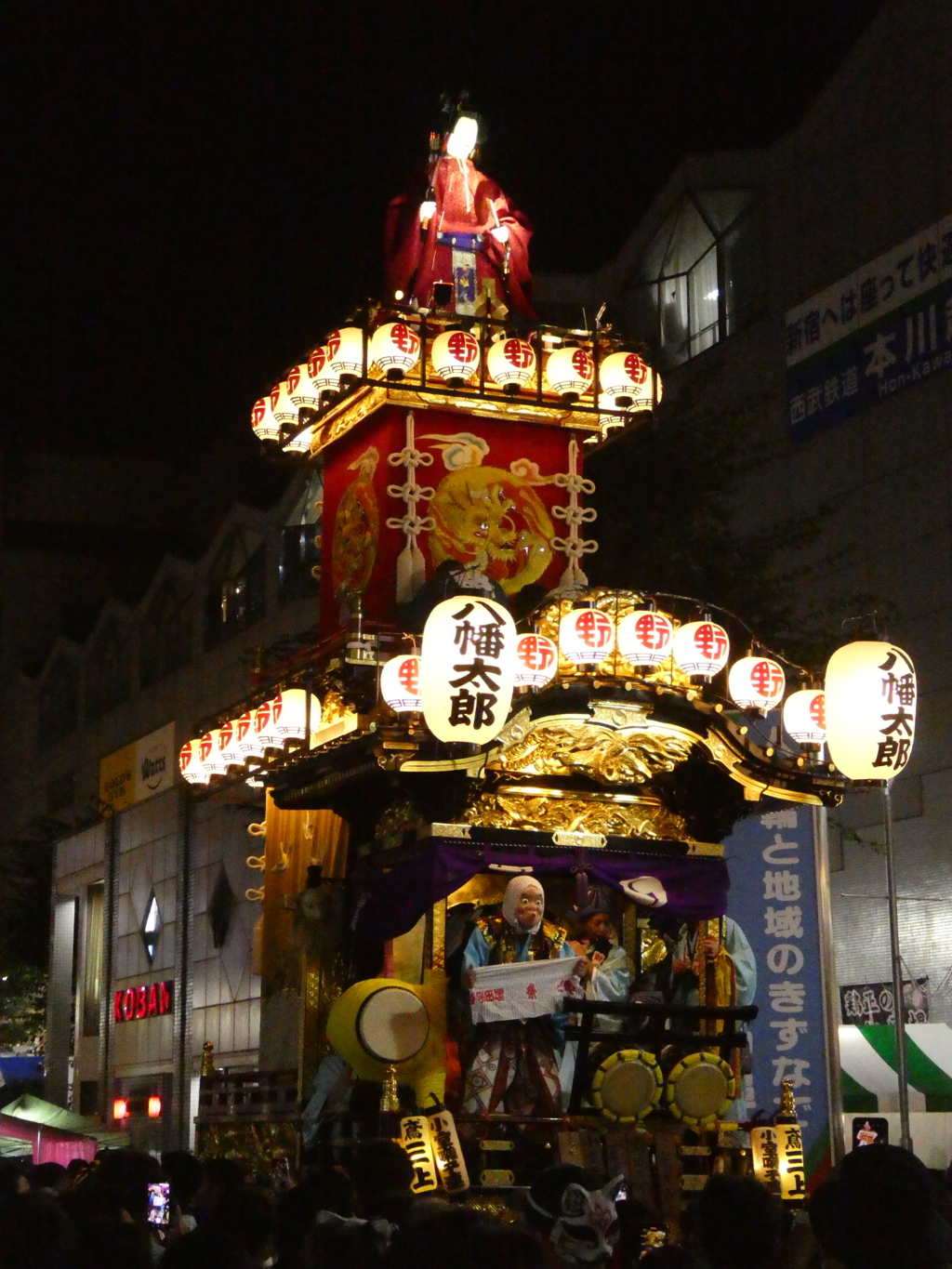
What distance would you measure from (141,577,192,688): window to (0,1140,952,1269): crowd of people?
2827 cm

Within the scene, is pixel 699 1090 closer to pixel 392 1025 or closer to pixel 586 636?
pixel 392 1025

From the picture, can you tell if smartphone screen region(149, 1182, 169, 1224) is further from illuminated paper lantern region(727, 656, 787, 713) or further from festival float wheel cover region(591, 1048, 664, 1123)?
illuminated paper lantern region(727, 656, 787, 713)

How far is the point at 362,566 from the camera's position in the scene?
1452 centimetres

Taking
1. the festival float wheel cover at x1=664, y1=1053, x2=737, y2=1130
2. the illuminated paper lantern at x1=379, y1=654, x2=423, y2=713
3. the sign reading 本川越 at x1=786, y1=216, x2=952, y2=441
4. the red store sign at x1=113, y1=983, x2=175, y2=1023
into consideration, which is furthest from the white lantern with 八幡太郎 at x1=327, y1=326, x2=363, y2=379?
the red store sign at x1=113, y1=983, x2=175, y2=1023

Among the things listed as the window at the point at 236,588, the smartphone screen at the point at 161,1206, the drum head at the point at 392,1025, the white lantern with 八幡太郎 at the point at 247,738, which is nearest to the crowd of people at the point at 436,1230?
the smartphone screen at the point at 161,1206

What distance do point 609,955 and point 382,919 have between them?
1.97 metres

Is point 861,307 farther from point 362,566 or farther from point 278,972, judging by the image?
point 278,972

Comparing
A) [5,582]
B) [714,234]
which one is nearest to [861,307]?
[714,234]

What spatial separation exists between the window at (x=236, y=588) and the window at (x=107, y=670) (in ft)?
17.7

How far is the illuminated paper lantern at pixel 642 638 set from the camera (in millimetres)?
12523

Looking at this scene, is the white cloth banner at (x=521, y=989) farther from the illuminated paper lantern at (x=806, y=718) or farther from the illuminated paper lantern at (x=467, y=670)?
the illuminated paper lantern at (x=806, y=718)

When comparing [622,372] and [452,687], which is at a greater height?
[622,372]

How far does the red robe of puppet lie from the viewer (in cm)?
1538

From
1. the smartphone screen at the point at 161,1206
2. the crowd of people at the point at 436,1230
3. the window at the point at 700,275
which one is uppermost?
the window at the point at 700,275
